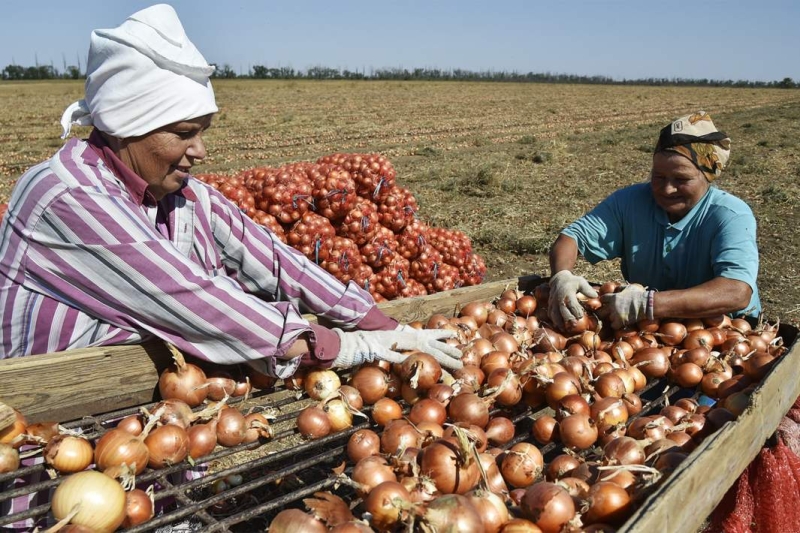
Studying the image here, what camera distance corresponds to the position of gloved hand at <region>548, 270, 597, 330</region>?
277 cm

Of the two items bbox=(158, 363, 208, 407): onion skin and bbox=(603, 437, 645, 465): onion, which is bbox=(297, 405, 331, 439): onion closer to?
bbox=(158, 363, 208, 407): onion skin

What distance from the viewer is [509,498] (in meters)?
1.63

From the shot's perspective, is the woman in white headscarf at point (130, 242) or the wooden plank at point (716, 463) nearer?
the wooden plank at point (716, 463)

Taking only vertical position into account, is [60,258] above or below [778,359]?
above

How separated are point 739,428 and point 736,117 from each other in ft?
103

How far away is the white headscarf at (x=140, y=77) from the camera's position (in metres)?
1.92

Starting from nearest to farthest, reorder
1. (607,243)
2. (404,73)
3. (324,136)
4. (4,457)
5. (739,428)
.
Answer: (4,457) < (739,428) < (607,243) < (324,136) < (404,73)

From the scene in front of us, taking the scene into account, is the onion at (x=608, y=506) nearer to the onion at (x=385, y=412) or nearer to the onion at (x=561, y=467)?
the onion at (x=561, y=467)

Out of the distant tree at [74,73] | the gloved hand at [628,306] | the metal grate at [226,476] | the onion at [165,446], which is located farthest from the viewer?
the distant tree at [74,73]

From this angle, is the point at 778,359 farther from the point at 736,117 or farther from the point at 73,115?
the point at 736,117

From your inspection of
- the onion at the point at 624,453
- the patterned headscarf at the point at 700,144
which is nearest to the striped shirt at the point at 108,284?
the onion at the point at 624,453

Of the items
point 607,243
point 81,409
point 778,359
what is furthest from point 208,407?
point 607,243

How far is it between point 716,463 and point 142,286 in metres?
1.76

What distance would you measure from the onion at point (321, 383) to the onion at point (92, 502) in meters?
0.81
